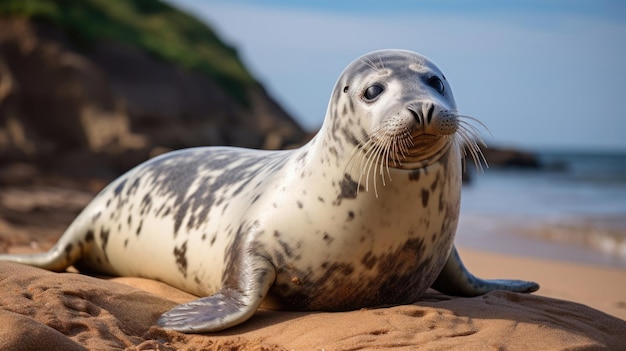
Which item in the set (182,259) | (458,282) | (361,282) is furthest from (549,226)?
(361,282)

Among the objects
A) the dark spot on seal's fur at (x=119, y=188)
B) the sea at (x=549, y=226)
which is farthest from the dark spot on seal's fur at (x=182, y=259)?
the sea at (x=549, y=226)

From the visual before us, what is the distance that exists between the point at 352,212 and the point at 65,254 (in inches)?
81.5

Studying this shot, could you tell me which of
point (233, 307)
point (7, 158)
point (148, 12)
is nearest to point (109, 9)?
point (148, 12)

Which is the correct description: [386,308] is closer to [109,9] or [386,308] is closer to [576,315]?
[576,315]

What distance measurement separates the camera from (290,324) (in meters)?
3.38

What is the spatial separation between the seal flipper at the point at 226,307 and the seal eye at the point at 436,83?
3.19 feet

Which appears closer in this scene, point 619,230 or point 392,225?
point 392,225

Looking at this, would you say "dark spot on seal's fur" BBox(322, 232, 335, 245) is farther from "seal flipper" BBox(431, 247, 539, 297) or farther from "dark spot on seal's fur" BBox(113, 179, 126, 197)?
"dark spot on seal's fur" BBox(113, 179, 126, 197)

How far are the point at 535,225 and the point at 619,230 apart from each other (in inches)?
40.2

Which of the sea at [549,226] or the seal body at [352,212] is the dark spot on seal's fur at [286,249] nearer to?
the seal body at [352,212]

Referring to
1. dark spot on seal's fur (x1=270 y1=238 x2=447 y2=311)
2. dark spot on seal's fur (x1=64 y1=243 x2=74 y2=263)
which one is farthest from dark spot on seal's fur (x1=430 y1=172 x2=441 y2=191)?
dark spot on seal's fur (x1=64 y1=243 x2=74 y2=263)

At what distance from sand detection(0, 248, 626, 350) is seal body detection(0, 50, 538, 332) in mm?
109

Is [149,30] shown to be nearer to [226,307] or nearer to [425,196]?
[226,307]

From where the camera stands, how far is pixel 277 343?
319 centimetres
